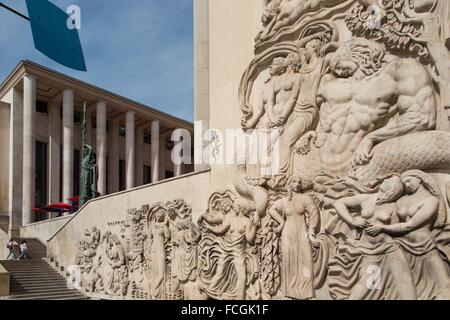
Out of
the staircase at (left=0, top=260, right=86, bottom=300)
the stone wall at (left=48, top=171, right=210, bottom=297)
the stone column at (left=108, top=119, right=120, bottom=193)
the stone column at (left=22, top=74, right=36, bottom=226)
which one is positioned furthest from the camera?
the stone column at (left=108, top=119, right=120, bottom=193)

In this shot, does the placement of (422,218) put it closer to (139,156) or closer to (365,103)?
(365,103)

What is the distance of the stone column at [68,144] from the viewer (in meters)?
27.5

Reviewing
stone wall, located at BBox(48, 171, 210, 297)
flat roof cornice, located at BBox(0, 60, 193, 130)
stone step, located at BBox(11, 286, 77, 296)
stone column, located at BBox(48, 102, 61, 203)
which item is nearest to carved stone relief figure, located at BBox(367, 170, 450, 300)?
stone wall, located at BBox(48, 171, 210, 297)

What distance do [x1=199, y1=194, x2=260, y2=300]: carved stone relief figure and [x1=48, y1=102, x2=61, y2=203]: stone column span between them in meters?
21.3

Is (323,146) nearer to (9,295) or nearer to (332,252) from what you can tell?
(332,252)

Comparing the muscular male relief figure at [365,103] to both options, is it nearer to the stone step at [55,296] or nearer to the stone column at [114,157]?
the stone step at [55,296]

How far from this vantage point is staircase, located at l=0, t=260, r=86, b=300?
13.8 meters

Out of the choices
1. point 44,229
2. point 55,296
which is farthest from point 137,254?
point 44,229

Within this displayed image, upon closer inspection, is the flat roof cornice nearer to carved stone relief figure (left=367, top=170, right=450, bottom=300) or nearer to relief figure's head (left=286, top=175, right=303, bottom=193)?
relief figure's head (left=286, top=175, right=303, bottom=193)

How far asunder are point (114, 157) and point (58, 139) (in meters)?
4.53

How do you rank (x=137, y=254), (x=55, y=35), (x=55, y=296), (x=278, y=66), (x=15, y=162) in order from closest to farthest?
(x=55, y=35) → (x=278, y=66) → (x=137, y=254) → (x=55, y=296) → (x=15, y=162)

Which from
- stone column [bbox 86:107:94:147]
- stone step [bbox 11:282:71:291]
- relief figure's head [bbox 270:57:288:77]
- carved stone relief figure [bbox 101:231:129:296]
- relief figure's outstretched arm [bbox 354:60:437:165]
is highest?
stone column [bbox 86:107:94:147]

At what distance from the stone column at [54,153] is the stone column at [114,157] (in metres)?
4.12

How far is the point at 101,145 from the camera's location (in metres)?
29.5
